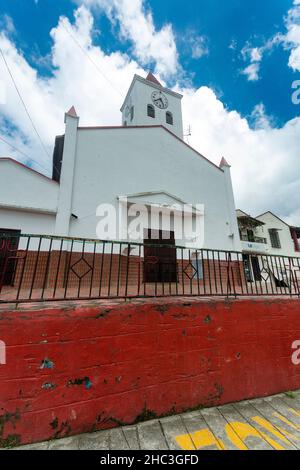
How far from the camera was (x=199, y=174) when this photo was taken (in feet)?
31.1

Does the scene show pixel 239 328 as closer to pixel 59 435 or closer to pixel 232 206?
pixel 59 435

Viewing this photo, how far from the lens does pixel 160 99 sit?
527 inches

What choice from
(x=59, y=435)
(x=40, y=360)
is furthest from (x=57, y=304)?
(x=59, y=435)

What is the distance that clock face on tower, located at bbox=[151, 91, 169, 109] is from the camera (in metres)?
13.2

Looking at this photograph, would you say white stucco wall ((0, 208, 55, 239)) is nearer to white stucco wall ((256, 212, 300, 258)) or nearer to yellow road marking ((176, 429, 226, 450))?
yellow road marking ((176, 429, 226, 450))

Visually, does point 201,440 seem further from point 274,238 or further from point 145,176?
point 274,238

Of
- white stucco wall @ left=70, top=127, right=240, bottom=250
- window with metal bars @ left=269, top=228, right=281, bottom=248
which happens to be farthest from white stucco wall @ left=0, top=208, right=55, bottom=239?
window with metal bars @ left=269, top=228, right=281, bottom=248

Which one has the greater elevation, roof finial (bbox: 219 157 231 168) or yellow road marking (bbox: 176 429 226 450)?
roof finial (bbox: 219 157 231 168)

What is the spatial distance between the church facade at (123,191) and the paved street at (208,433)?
5.09 m

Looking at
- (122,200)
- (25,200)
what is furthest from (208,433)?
(25,200)

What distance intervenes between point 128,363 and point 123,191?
19.7 feet

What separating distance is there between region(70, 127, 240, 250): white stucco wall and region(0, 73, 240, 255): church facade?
32 mm

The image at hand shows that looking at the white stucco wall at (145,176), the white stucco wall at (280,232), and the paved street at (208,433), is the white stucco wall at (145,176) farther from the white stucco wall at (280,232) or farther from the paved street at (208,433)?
the white stucco wall at (280,232)

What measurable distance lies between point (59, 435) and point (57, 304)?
1292 millimetres
